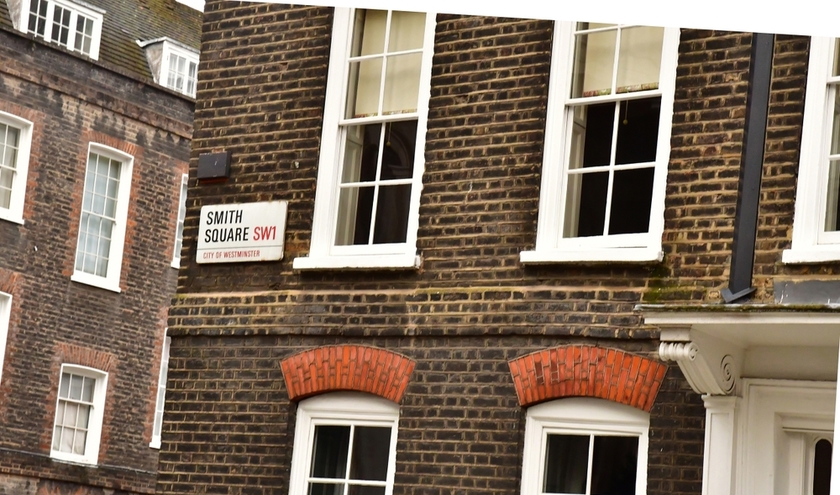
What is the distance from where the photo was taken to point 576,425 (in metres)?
8.38

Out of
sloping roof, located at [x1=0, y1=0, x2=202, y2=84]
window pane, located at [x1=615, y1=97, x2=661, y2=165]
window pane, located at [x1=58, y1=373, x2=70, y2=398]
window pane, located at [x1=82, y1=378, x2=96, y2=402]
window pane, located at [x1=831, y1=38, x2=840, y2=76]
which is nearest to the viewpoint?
window pane, located at [x1=831, y1=38, x2=840, y2=76]

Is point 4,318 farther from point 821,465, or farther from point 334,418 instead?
point 821,465

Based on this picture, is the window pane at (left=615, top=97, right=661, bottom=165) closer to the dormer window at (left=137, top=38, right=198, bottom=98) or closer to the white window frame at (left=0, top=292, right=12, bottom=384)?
the white window frame at (left=0, top=292, right=12, bottom=384)

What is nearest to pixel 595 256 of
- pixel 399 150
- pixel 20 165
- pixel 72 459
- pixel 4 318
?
pixel 399 150

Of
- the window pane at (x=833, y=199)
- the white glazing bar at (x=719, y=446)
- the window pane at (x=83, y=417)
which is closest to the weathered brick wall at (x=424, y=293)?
the white glazing bar at (x=719, y=446)

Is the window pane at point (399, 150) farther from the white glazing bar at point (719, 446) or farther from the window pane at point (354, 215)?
the white glazing bar at point (719, 446)

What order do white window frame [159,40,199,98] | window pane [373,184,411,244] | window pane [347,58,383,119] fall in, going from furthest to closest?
1. white window frame [159,40,199,98]
2. window pane [347,58,383,119]
3. window pane [373,184,411,244]

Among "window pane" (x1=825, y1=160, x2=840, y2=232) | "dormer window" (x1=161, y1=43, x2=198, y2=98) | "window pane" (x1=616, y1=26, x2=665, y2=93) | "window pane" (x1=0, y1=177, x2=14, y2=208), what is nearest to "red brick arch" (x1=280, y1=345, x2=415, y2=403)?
"window pane" (x1=616, y1=26, x2=665, y2=93)

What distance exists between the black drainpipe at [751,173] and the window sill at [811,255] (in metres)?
0.26

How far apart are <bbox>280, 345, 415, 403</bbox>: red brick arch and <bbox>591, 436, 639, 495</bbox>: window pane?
1.53 meters

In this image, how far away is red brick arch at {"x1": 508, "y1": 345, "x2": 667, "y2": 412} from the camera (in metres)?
8.05

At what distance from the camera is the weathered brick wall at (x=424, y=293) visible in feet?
27.9

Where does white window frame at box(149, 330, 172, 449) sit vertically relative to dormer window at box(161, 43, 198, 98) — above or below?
below

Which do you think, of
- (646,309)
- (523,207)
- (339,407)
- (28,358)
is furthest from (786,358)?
(28,358)
